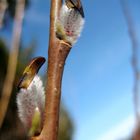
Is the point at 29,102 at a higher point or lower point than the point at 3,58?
lower

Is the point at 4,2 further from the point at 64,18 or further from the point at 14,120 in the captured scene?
the point at 14,120

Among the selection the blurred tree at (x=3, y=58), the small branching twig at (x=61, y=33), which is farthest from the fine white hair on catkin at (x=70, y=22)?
the blurred tree at (x=3, y=58)

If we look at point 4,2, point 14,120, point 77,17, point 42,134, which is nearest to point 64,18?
point 77,17

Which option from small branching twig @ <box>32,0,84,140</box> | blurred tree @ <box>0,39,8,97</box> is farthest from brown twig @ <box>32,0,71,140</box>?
blurred tree @ <box>0,39,8,97</box>

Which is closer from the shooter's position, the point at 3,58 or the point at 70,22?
the point at 70,22

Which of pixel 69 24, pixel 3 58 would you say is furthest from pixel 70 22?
pixel 3 58

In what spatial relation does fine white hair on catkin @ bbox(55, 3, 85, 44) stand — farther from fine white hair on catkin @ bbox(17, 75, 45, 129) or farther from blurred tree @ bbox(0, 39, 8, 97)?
blurred tree @ bbox(0, 39, 8, 97)

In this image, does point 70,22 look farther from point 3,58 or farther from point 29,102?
point 3,58
